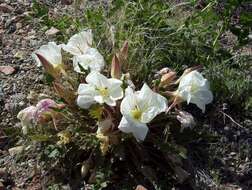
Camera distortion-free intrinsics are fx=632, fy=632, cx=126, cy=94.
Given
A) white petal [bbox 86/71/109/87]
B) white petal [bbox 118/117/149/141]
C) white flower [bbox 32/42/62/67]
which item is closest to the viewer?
white petal [bbox 118/117/149/141]

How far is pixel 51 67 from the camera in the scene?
284 centimetres

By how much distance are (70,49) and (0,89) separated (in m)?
0.50

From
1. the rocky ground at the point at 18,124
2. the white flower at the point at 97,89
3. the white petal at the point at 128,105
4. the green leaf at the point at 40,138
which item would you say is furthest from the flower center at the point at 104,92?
the rocky ground at the point at 18,124

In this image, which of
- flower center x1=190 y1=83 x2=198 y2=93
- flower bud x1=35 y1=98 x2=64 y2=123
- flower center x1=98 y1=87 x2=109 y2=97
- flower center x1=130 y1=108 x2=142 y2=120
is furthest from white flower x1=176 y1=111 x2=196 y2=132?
flower bud x1=35 y1=98 x2=64 y2=123

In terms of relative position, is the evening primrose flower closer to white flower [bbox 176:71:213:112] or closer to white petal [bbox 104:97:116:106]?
white petal [bbox 104:97:116:106]

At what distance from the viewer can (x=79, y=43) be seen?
291 cm

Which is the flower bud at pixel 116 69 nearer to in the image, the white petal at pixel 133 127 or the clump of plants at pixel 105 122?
the clump of plants at pixel 105 122

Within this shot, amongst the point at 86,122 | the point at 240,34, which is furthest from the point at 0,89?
the point at 240,34

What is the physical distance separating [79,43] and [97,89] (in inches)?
14.7

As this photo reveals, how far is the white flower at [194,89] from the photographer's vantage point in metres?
2.68

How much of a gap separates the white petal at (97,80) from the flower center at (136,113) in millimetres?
169

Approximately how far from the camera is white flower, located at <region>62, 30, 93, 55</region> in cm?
290

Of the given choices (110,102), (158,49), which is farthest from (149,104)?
(158,49)

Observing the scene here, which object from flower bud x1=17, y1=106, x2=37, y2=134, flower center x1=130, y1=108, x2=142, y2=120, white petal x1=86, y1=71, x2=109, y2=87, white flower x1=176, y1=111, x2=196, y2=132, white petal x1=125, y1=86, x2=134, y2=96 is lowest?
flower bud x1=17, y1=106, x2=37, y2=134
